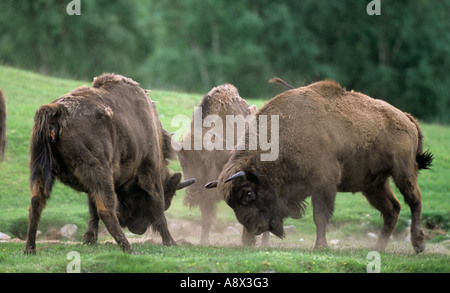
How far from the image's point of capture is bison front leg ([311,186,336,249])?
34.0ft

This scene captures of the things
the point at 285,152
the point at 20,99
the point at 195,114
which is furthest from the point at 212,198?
the point at 20,99

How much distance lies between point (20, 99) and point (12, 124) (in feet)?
6.72

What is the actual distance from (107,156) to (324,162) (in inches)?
134

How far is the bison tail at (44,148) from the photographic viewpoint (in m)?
8.59

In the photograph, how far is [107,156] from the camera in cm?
899

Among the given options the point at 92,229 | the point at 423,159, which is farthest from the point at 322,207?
the point at 92,229

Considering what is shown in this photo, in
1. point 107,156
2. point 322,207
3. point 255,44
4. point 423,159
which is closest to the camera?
point 107,156

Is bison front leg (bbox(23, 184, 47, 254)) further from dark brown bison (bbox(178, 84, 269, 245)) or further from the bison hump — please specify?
dark brown bison (bbox(178, 84, 269, 245))

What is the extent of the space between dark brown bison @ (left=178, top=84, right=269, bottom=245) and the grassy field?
697 millimetres

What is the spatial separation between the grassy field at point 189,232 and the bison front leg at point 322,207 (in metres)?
0.26

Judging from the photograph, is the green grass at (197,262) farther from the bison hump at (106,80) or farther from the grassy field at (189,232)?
the bison hump at (106,80)

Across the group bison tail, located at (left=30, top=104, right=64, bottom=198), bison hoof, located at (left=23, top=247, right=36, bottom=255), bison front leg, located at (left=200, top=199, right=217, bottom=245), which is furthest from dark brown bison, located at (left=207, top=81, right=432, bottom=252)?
bison hoof, located at (left=23, top=247, right=36, bottom=255)

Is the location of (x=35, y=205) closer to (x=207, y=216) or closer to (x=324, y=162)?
(x=207, y=216)

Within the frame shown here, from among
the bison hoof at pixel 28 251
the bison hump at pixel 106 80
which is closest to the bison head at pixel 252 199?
the bison hump at pixel 106 80
